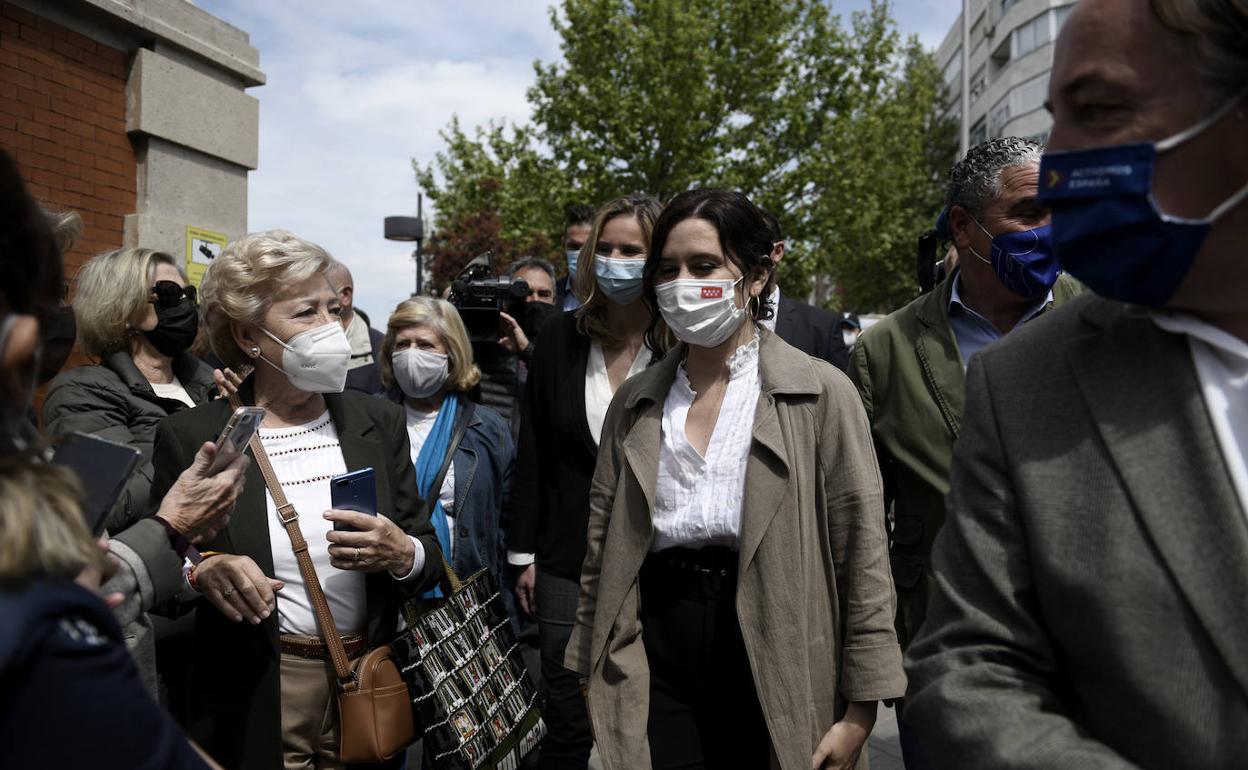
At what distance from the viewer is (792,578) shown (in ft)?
8.99

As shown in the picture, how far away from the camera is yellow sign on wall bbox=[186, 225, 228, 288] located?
7.88 metres

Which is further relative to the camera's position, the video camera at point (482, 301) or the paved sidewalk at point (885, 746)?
the video camera at point (482, 301)

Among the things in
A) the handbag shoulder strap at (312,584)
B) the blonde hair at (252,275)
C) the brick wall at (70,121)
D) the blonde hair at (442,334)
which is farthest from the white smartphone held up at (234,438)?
the brick wall at (70,121)

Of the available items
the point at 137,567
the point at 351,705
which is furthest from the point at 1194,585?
the point at 351,705

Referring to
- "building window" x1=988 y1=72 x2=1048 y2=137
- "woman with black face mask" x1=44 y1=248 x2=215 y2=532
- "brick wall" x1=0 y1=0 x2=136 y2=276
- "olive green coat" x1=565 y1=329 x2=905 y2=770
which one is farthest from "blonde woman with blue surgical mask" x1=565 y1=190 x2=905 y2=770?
"building window" x1=988 y1=72 x2=1048 y2=137

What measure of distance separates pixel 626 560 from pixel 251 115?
690cm

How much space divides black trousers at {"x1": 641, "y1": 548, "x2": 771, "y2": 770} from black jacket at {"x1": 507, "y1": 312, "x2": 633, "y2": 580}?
110 centimetres

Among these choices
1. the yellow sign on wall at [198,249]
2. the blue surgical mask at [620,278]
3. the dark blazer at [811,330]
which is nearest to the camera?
the blue surgical mask at [620,278]

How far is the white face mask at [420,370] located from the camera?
4793 millimetres

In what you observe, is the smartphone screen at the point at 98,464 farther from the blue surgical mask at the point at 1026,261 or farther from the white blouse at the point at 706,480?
the blue surgical mask at the point at 1026,261

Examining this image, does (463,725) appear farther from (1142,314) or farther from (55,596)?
(1142,314)

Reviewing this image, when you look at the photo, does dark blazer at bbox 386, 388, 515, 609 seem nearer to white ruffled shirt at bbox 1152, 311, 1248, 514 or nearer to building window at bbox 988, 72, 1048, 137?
white ruffled shirt at bbox 1152, 311, 1248, 514

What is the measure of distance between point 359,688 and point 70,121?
5609mm

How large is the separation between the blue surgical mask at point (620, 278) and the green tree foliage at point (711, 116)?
623 inches
